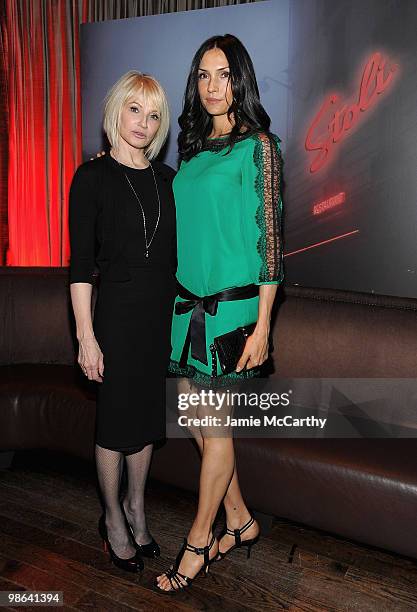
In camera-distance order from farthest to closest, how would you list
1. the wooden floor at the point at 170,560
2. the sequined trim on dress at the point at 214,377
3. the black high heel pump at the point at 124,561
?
the black high heel pump at the point at 124,561 < the wooden floor at the point at 170,560 < the sequined trim on dress at the point at 214,377

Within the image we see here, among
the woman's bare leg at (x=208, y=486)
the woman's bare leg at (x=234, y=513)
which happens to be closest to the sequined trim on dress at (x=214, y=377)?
the woman's bare leg at (x=208, y=486)

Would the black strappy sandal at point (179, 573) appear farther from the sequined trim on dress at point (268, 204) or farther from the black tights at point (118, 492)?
the sequined trim on dress at point (268, 204)

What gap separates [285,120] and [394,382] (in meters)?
1.60

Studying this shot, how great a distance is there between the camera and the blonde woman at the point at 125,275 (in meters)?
1.89

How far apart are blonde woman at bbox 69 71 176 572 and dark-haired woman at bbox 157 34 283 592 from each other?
77mm

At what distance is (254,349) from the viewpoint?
1842 millimetres

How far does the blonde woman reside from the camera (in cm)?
189

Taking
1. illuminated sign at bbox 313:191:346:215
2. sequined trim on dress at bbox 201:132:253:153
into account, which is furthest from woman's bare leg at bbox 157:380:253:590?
illuminated sign at bbox 313:191:346:215

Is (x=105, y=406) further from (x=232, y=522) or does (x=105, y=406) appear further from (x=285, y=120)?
(x=285, y=120)

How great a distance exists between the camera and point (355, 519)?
82.3 inches

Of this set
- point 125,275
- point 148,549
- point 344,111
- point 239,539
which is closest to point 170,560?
point 148,549

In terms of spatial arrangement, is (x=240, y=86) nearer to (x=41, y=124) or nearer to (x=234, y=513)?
(x=234, y=513)

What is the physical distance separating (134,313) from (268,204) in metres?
0.56

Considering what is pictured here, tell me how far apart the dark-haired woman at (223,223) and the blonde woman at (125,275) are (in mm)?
77
